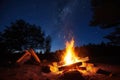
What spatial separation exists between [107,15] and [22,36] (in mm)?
22807

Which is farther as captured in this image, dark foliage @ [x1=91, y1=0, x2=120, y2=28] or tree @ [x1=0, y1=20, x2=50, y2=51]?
tree @ [x1=0, y1=20, x2=50, y2=51]

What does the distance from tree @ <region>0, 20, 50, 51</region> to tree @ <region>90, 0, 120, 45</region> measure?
69.8 ft

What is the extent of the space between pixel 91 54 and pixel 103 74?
954 cm

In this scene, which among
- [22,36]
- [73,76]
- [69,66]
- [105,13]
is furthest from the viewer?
[22,36]

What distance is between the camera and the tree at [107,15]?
13.5m

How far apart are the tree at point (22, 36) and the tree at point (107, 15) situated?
21281mm

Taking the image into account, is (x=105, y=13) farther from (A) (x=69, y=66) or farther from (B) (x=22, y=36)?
(B) (x=22, y=36)

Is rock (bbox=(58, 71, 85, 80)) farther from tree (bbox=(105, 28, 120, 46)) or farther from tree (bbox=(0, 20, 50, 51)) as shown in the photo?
tree (bbox=(0, 20, 50, 51))

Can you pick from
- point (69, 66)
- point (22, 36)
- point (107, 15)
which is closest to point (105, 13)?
point (107, 15)

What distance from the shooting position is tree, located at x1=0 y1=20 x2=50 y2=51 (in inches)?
1313

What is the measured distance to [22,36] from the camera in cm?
3403

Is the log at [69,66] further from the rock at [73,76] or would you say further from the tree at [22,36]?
the tree at [22,36]

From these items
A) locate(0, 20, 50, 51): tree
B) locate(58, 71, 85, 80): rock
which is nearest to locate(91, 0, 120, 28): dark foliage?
locate(58, 71, 85, 80): rock

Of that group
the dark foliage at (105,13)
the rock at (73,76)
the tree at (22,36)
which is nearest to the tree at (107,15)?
the dark foliage at (105,13)
